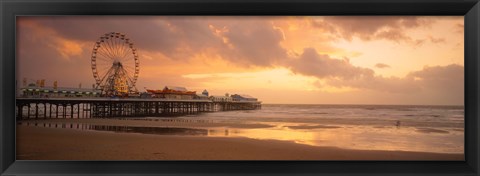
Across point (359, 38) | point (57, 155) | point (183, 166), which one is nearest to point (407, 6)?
point (359, 38)

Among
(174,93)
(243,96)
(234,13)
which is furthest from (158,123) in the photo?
(234,13)

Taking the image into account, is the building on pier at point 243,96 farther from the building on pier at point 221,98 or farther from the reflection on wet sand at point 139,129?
the reflection on wet sand at point 139,129

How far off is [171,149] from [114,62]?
3.20ft

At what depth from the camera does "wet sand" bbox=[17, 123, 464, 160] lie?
3306mm

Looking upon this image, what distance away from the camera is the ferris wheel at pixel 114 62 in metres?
3.52

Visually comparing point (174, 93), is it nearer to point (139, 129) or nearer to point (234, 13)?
point (139, 129)

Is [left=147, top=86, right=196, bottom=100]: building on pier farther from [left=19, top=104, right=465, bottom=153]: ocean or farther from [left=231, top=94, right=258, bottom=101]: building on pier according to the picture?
[left=231, top=94, right=258, bottom=101]: building on pier

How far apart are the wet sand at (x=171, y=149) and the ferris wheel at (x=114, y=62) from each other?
→ 48 cm

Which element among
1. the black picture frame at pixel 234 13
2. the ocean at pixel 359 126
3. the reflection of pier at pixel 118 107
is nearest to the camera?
the black picture frame at pixel 234 13

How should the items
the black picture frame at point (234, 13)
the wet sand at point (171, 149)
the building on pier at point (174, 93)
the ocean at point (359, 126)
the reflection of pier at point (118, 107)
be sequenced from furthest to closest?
the building on pier at point (174, 93), the reflection of pier at point (118, 107), the ocean at point (359, 126), the wet sand at point (171, 149), the black picture frame at point (234, 13)

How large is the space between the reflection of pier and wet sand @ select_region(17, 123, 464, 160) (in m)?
0.21

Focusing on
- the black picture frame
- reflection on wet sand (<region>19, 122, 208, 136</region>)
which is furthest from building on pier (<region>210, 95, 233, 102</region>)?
the black picture frame

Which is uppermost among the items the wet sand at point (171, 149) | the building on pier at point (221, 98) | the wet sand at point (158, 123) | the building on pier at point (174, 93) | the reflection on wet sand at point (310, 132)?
the building on pier at point (174, 93)

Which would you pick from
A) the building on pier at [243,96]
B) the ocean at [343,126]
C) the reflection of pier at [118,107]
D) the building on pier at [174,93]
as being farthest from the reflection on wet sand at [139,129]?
the building on pier at [243,96]
